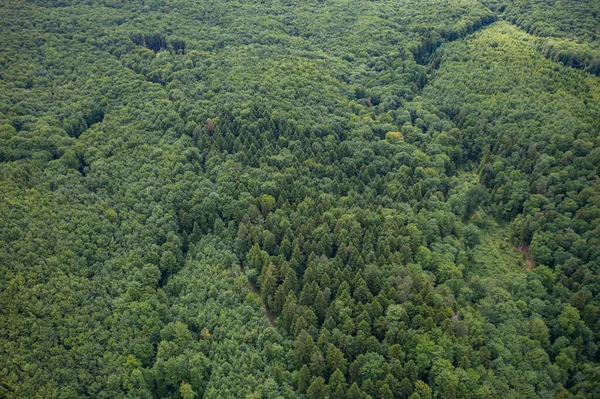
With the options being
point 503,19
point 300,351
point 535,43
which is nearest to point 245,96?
point 300,351

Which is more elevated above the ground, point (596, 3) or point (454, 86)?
point (596, 3)

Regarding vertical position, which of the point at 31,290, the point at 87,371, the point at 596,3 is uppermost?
the point at 596,3

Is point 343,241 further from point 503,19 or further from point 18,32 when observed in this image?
point 503,19

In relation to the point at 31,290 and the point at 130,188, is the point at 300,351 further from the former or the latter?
the point at 130,188

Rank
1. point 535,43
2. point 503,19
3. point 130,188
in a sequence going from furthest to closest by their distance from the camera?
point 503,19 → point 535,43 → point 130,188

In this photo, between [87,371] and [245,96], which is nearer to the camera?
[87,371]

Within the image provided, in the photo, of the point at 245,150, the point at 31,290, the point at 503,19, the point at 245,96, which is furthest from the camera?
the point at 503,19
